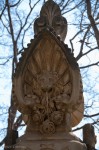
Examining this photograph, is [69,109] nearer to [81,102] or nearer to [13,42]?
[81,102]

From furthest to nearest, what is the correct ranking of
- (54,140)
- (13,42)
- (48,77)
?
(13,42) < (48,77) < (54,140)

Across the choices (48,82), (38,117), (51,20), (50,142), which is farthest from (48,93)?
(51,20)

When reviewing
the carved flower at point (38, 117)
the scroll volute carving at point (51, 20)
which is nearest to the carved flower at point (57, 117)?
the carved flower at point (38, 117)

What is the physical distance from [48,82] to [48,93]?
0.11 metres

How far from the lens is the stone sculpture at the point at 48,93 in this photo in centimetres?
329

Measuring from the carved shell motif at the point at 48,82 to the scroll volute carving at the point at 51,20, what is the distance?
0.33m

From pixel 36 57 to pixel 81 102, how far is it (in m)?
0.63

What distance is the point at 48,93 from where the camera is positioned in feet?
11.4

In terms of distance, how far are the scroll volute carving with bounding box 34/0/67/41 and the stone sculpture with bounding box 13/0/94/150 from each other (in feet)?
0.73

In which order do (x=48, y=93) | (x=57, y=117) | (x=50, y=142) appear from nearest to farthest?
(x=50, y=142) → (x=57, y=117) → (x=48, y=93)

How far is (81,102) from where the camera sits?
3.56 metres

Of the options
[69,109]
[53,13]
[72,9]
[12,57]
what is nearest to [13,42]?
[12,57]

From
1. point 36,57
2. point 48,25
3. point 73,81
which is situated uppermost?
point 48,25

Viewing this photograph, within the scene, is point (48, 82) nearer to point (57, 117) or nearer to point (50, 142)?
point (57, 117)
